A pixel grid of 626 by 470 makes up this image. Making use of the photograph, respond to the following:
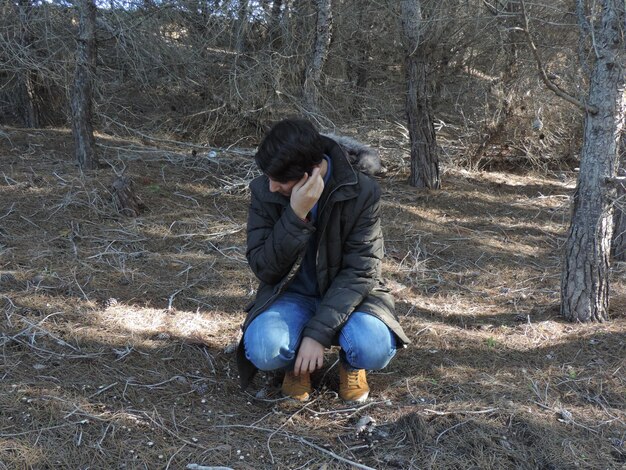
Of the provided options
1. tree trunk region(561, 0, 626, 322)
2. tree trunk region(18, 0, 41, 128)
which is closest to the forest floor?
tree trunk region(561, 0, 626, 322)

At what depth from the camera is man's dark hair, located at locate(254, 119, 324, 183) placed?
2.20 metres

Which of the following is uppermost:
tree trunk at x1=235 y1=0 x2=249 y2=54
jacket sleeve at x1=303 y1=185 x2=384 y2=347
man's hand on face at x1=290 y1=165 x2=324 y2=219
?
tree trunk at x1=235 y1=0 x2=249 y2=54

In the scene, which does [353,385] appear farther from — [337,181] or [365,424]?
[337,181]

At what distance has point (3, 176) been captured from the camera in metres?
5.08

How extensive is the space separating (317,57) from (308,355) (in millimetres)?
4985

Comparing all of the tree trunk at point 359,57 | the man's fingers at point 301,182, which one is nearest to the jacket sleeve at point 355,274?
the man's fingers at point 301,182

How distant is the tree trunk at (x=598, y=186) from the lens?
2963 millimetres

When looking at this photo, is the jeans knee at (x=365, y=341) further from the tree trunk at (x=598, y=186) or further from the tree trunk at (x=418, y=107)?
the tree trunk at (x=418, y=107)

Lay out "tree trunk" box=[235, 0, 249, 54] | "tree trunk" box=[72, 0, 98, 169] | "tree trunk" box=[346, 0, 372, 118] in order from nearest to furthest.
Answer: "tree trunk" box=[72, 0, 98, 169] → "tree trunk" box=[235, 0, 249, 54] → "tree trunk" box=[346, 0, 372, 118]

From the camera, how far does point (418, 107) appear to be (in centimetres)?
569

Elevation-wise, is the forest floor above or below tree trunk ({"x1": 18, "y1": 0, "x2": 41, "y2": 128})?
below

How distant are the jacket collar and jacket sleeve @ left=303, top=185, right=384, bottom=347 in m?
0.12

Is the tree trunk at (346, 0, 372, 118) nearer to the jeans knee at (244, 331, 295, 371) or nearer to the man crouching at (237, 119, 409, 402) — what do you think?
the man crouching at (237, 119, 409, 402)

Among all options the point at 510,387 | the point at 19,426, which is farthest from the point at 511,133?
the point at 19,426
